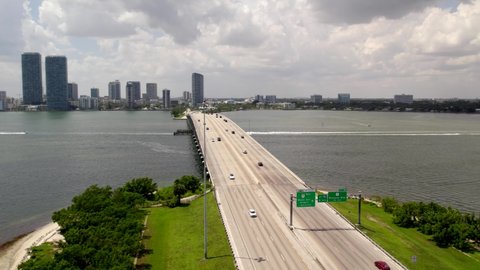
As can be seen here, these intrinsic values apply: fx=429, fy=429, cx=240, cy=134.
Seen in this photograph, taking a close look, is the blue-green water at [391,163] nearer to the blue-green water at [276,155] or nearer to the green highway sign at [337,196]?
the blue-green water at [276,155]

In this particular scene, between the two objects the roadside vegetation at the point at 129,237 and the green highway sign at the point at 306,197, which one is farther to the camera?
the green highway sign at the point at 306,197

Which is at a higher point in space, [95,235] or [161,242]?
[95,235]

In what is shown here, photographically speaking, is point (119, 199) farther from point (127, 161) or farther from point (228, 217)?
point (127, 161)

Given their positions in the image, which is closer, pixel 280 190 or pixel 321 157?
pixel 280 190

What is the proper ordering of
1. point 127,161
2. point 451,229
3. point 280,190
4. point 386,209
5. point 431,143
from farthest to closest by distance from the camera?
1. point 431,143
2. point 127,161
3. point 280,190
4. point 386,209
5. point 451,229

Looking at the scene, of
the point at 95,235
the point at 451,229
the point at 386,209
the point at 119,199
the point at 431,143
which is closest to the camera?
the point at 95,235

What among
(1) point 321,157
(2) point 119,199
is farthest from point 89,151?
(2) point 119,199

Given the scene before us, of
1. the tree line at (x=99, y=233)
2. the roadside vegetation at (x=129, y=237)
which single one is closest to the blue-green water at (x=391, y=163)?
the roadside vegetation at (x=129, y=237)

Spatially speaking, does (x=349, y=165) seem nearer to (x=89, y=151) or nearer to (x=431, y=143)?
(x=431, y=143)
